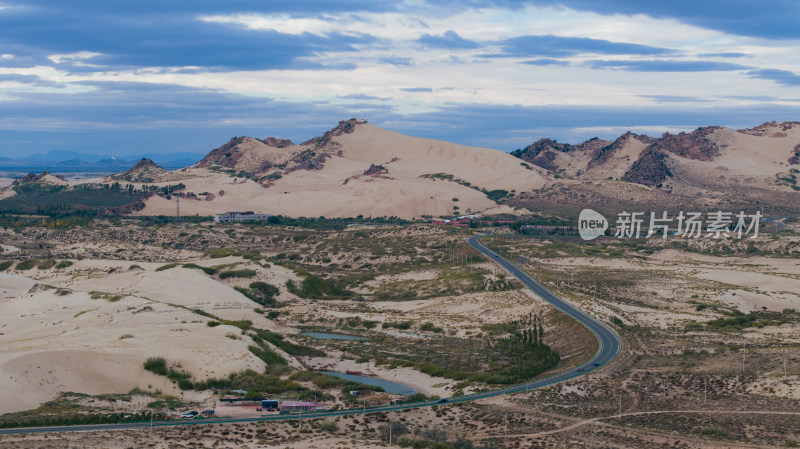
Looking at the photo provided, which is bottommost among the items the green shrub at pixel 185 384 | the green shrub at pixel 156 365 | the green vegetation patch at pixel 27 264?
the green shrub at pixel 185 384

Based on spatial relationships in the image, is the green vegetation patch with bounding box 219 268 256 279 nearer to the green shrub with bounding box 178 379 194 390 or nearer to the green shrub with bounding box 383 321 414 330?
the green shrub with bounding box 383 321 414 330

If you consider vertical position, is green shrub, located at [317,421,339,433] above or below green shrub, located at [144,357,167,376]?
below

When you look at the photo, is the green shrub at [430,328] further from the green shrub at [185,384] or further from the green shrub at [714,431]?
the green shrub at [714,431]

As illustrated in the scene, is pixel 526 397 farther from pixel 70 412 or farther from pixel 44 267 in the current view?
pixel 44 267

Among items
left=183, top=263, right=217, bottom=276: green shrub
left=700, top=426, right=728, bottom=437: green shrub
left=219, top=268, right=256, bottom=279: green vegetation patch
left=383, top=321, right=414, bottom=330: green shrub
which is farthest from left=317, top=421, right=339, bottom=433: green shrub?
left=183, top=263, right=217, bottom=276: green shrub

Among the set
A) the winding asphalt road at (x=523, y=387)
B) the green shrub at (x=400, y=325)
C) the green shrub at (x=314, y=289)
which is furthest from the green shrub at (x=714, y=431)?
the green shrub at (x=314, y=289)

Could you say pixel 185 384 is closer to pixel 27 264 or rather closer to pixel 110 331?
pixel 110 331

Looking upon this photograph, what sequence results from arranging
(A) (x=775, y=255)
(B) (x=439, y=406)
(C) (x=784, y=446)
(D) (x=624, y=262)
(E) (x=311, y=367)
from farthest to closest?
(A) (x=775, y=255) < (D) (x=624, y=262) < (E) (x=311, y=367) < (B) (x=439, y=406) < (C) (x=784, y=446)

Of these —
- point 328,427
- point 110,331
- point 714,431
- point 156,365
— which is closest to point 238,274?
point 110,331

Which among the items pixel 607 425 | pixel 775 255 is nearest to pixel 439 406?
pixel 607 425

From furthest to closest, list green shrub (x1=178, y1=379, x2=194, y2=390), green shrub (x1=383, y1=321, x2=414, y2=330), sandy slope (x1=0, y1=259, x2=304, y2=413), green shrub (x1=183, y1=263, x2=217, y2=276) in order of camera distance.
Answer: green shrub (x1=183, y1=263, x2=217, y2=276), green shrub (x1=383, y1=321, x2=414, y2=330), green shrub (x1=178, y1=379, x2=194, y2=390), sandy slope (x1=0, y1=259, x2=304, y2=413)

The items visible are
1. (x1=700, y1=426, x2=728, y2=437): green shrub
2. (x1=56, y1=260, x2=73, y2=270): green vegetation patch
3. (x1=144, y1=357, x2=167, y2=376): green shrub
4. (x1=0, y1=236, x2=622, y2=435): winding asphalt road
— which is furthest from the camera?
(x1=56, y1=260, x2=73, y2=270): green vegetation patch
